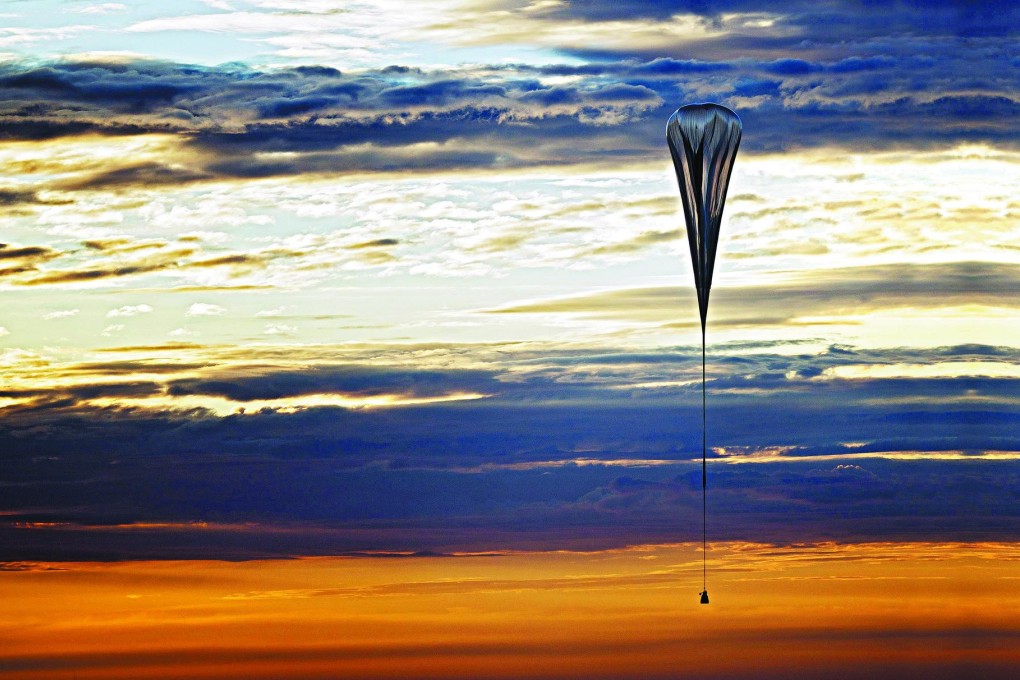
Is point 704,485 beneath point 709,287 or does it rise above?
beneath

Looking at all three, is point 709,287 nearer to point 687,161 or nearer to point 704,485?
point 687,161

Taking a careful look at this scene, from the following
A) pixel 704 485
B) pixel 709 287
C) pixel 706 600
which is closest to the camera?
pixel 704 485

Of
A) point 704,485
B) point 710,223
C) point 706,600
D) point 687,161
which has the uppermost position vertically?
point 687,161

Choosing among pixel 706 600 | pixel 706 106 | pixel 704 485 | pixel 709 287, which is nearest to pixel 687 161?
pixel 706 106

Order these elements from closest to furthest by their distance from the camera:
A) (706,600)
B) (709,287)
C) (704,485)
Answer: (704,485), (706,600), (709,287)

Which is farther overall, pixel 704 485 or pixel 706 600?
pixel 706 600
